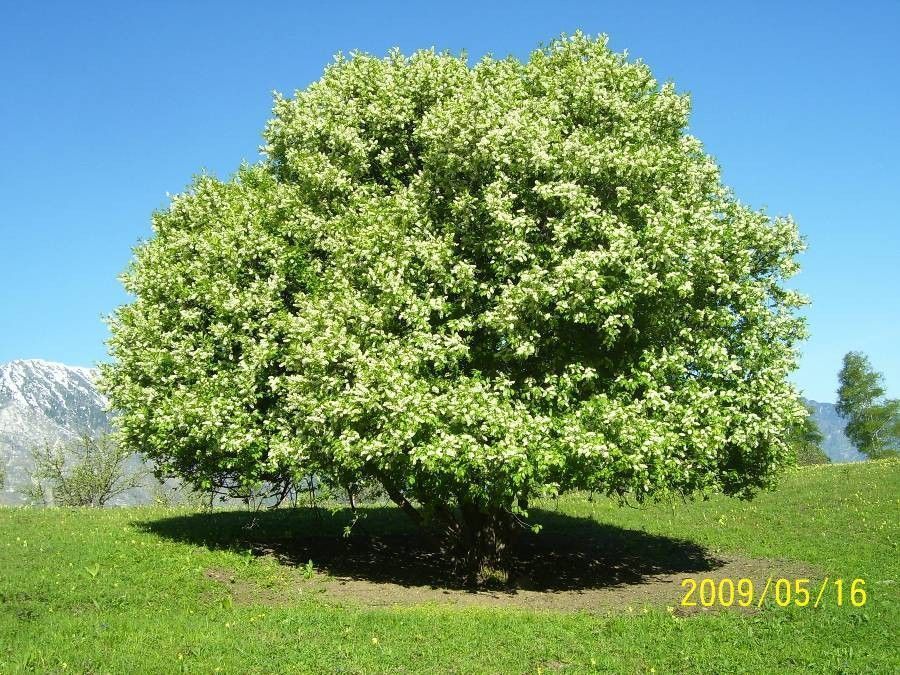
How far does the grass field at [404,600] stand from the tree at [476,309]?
290cm

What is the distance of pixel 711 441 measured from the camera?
17953 mm

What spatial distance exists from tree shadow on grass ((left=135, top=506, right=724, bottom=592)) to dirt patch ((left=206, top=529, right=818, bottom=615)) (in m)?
0.04

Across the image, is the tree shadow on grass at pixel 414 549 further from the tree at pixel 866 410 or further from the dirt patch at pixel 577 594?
the tree at pixel 866 410

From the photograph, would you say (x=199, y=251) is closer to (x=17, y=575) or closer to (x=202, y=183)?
(x=202, y=183)

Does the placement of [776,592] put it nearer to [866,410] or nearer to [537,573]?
[537,573]

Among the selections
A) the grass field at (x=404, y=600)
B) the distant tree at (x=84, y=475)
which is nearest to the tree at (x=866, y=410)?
the grass field at (x=404, y=600)

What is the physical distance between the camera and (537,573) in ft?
76.4

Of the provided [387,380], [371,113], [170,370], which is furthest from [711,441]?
[170,370]

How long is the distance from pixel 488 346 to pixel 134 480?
61.1 metres

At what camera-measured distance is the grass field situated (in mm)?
12930

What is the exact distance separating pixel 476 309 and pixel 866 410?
93259 mm

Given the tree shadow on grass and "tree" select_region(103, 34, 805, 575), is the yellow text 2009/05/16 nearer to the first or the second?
the tree shadow on grass

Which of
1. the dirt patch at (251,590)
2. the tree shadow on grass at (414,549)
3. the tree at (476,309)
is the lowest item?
the dirt patch at (251,590)

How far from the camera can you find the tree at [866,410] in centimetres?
9106
